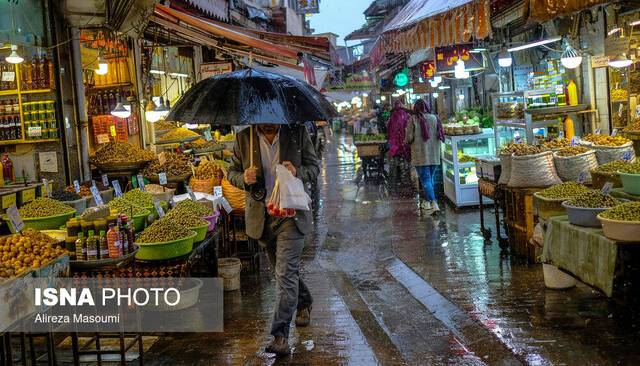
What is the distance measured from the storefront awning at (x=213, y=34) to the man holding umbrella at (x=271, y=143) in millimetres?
4706

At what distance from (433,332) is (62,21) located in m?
7.70

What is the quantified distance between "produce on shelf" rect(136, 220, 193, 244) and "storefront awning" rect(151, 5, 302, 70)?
4.74 meters

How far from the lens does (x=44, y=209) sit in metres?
7.47

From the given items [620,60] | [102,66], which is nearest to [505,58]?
[620,60]

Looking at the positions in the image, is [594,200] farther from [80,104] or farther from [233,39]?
[233,39]

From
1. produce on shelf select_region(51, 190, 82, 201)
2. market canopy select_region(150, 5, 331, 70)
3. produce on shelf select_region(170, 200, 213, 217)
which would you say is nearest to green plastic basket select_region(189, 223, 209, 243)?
produce on shelf select_region(170, 200, 213, 217)

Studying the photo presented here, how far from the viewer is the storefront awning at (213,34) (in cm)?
1200

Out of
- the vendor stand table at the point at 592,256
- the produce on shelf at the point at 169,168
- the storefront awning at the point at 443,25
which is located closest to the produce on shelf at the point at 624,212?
the vendor stand table at the point at 592,256

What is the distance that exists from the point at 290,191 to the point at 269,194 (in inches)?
12.8

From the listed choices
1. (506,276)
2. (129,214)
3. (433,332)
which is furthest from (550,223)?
(129,214)

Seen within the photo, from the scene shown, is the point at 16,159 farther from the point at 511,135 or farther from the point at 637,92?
the point at 637,92

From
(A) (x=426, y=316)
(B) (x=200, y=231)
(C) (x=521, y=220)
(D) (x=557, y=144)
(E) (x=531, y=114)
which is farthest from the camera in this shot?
(E) (x=531, y=114)

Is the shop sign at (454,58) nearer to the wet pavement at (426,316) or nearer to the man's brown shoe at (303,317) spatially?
the wet pavement at (426,316)

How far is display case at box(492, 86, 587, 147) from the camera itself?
41.1 ft
